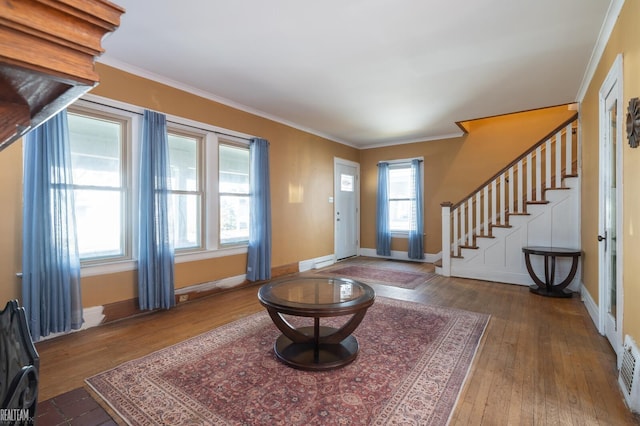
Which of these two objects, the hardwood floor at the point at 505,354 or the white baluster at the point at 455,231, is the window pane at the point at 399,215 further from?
the hardwood floor at the point at 505,354

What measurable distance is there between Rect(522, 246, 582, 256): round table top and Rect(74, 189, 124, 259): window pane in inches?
192

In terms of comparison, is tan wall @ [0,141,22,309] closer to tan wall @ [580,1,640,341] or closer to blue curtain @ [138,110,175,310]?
blue curtain @ [138,110,175,310]

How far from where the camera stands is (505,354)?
7.77 feet

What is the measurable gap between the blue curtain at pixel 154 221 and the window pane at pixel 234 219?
2.78 feet

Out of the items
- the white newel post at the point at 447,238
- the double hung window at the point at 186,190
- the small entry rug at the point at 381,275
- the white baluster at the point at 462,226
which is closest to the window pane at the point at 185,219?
the double hung window at the point at 186,190

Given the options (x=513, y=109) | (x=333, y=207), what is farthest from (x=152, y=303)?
(x=513, y=109)

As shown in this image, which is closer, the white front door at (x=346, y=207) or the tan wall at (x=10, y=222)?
the tan wall at (x=10, y=222)

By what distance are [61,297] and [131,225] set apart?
0.87m

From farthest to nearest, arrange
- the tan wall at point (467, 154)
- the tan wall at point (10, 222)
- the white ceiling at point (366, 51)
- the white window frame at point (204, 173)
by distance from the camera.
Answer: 1. the tan wall at point (467, 154)
2. the white window frame at point (204, 173)
3. the tan wall at point (10, 222)
4. the white ceiling at point (366, 51)

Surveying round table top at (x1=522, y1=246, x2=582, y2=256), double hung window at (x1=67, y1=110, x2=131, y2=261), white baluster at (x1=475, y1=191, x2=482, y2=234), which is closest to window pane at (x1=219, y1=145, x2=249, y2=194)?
double hung window at (x1=67, y1=110, x2=131, y2=261)

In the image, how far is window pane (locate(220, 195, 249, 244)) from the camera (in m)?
4.15

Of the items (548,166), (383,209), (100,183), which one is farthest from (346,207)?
(100,183)

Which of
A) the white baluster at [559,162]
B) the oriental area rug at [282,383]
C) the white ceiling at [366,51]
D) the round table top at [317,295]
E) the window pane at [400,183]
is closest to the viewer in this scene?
the oriental area rug at [282,383]

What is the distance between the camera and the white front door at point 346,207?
6324 millimetres
